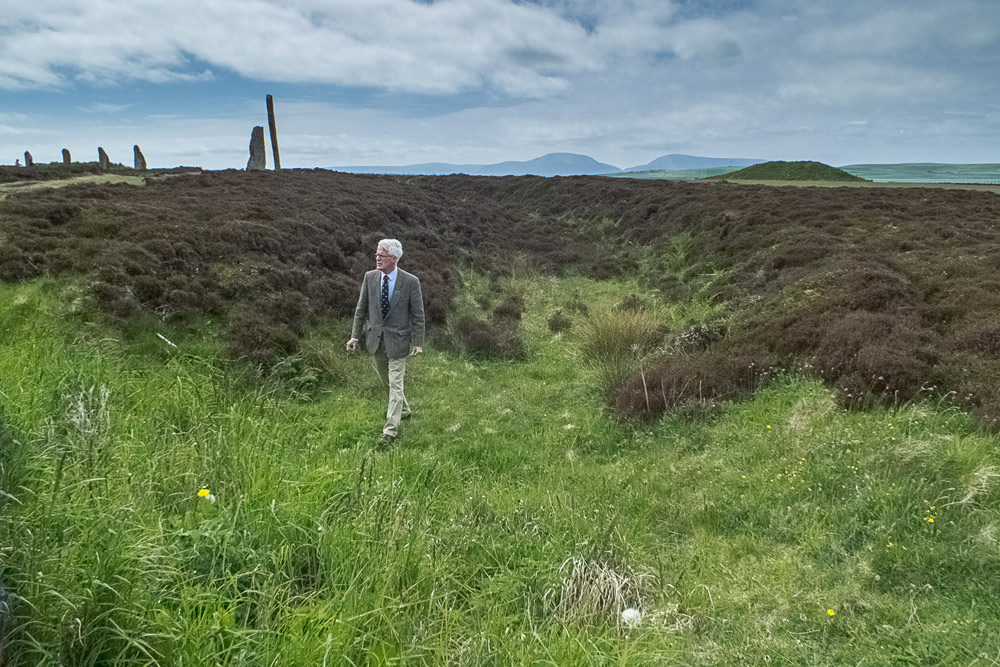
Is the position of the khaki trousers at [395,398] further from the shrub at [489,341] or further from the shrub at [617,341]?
the shrub at [489,341]

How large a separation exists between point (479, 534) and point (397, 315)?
3.32 meters

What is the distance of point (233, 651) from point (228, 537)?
752 mm

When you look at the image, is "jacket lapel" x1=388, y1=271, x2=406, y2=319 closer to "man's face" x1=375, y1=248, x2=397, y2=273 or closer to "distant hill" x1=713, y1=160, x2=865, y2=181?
"man's face" x1=375, y1=248, x2=397, y2=273

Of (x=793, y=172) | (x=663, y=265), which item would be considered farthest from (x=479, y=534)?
(x=793, y=172)

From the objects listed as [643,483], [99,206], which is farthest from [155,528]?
[99,206]

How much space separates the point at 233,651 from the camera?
8.16ft

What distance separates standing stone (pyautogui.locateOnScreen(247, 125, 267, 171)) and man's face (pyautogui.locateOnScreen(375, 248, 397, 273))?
28935 mm

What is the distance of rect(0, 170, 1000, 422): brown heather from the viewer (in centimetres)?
686

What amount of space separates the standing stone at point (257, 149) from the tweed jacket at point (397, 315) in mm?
28856

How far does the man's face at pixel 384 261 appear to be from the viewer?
6402 millimetres

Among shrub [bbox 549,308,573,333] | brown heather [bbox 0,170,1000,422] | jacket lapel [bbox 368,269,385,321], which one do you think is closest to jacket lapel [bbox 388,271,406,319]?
jacket lapel [bbox 368,269,385,321]

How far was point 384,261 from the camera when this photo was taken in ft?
21.1

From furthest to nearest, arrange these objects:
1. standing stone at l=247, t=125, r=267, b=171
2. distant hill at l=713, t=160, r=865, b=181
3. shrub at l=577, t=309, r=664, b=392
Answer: distant hill at l=713, t=160, r=865, b=181 < standing stone at l=247, t=125, r=267, b=171 < shrub at l=577, t=309, r=664, b=392

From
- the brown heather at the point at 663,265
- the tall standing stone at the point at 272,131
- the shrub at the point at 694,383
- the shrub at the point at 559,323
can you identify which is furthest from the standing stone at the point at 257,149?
the shrub at the point at 694,383
